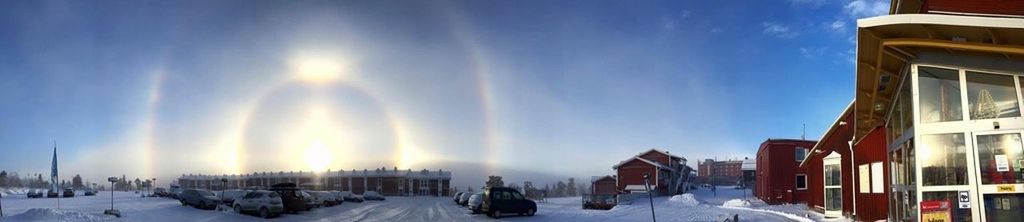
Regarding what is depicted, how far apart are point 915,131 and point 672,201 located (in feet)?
140

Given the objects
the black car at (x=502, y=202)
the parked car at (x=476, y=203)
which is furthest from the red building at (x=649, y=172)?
the black car at (x=502, y=202)

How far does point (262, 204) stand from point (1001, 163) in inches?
1284

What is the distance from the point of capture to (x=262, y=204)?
3597 centimetres

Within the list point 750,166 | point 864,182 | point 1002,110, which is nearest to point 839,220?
point 864,182

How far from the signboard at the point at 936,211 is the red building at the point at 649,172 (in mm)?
53105

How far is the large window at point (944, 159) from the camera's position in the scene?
1329cm

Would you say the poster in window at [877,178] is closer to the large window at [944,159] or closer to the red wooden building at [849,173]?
the red wooden building at [849,173]

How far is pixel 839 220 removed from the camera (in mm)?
30125

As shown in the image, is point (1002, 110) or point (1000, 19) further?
point (1002, 110)

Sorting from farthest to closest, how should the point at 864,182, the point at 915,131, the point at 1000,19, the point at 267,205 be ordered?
the point at 267,205, the point at 864,182, the point at 915,131, the point at 1000,19

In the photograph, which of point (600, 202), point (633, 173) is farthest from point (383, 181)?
point (600, 202)

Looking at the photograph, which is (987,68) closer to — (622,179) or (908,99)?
(908,99)

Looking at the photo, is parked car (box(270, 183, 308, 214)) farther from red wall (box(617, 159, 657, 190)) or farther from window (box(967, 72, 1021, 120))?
red wall (box(617, 159, 657, 190))

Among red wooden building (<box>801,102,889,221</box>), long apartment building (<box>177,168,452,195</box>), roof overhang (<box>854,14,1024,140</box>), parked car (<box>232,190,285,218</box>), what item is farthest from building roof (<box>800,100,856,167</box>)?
long apartment building (<box>177,168,452,195</box>)
